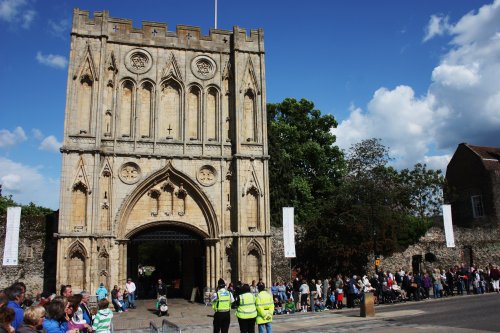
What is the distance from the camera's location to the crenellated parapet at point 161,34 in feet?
74.7

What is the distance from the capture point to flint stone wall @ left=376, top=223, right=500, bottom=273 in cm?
3050

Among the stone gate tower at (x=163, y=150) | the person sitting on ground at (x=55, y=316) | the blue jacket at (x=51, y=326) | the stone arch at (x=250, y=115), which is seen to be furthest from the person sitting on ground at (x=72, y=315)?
the stone arch at (x=250, y=115)

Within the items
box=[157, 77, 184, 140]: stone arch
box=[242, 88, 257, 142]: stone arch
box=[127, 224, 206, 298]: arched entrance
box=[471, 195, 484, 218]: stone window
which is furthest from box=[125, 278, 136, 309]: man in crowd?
box=[471, 195, 484, 218]: stone window

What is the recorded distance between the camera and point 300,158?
121ft

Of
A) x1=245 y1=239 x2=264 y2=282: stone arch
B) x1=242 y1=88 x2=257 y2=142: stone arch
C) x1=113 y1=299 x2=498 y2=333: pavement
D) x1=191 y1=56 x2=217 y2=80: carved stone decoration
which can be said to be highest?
x1=191 y1=56 x2=217 y2=80: carved stone decoration

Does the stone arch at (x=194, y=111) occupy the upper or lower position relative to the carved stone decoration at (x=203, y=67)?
lower

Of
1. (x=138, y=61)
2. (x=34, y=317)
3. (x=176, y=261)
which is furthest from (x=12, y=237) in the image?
(x=34, y=317)

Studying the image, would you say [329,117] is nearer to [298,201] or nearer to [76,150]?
[298,201]

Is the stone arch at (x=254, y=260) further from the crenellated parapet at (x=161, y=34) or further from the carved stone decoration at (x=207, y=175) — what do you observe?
the crenellated parapet at (x=161, y=34)

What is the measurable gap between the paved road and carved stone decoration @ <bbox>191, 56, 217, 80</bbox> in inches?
460

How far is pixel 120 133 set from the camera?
2278 centimetres

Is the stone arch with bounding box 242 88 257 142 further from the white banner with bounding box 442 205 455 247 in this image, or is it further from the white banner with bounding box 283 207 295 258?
the white banner with bounding box 442 205 455 247

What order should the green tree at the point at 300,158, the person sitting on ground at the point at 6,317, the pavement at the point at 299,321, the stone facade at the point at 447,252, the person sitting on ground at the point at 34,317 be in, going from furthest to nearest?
the green tree at the point at 300,158 < the stone facade at the point at 447,252 < the pavement at the point at 299,321 < the person sitting on ground at the point at 34,317 < the person sitting on ground at the point at 6,317

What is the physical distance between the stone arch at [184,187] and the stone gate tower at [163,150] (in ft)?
0.16
